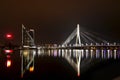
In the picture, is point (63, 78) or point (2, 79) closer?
point (2, 79)

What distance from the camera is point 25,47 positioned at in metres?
61.5

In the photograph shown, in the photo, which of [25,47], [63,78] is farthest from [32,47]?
[63,78]

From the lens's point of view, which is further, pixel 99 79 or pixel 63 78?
pixel 63 78

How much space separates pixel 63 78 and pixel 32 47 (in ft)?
179

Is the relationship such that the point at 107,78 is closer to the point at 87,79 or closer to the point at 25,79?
the point at 87,79

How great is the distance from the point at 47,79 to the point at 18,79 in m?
1.14

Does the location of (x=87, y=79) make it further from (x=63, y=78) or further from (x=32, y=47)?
(x=32, y=47)

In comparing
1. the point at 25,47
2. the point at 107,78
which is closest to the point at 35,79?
the point at 107,78

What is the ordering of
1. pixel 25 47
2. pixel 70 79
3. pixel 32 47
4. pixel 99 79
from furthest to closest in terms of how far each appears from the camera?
pixel 32 47 < pixel 25 47 < pixel 70 79 < pixel 99 79

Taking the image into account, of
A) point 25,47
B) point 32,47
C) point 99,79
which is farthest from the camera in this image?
point 32,47

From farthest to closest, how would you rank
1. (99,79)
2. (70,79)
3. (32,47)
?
(32,47) < (70,79) < (99,79)

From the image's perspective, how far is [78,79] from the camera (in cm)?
1135

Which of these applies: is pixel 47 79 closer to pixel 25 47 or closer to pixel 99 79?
pixel 99 79

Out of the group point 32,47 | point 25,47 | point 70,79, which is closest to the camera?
point 70,79
